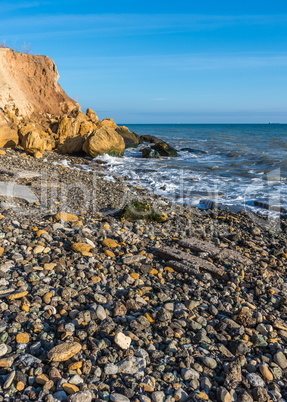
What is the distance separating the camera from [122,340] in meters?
2.98

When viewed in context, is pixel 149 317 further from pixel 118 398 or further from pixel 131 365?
pixel 118 398

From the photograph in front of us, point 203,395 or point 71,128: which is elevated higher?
point 71,128

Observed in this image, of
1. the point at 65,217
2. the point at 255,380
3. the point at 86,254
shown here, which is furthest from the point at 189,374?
the point at 65,217

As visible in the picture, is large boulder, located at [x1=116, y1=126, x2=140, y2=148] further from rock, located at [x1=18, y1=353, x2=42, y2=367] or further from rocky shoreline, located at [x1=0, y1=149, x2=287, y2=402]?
rock, located at [x1=18, y1=353, x2=42, y2=367]

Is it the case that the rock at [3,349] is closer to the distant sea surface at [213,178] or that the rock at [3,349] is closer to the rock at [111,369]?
the rock at [111,369]

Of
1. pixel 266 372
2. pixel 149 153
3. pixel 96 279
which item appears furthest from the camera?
pixel 149 153

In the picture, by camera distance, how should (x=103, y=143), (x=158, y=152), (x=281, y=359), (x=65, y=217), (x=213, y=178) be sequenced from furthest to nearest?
1. (x=158, y=152)
2. (x=103, y=143)
3. (x=213, y=178)
4. (x=65, y=217)
5. (x=281, y=359)

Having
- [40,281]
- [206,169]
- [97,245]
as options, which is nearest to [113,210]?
[97,245]

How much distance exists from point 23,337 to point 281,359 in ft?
7.22

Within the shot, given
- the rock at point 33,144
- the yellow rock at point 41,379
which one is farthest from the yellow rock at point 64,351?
the rock at point 33,144

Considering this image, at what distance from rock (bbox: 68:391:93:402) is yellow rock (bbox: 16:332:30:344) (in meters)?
0.74

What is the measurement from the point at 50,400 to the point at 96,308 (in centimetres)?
112

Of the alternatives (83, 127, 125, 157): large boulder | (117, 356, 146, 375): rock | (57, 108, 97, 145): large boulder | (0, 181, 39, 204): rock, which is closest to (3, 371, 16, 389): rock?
(117, 356, 146, 375): rock

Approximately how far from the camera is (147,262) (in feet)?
15.6
